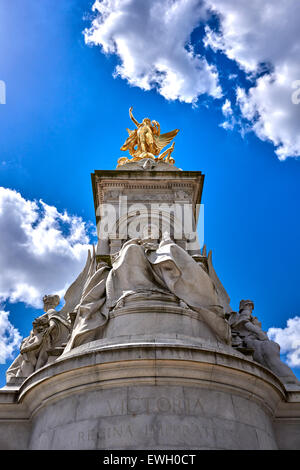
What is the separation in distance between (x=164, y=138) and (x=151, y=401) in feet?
47.1

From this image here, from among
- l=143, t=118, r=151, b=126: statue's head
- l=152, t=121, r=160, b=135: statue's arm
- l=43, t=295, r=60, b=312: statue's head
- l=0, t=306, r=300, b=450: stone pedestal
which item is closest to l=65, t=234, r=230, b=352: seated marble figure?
l=0, t=306, r=300, b=450: stone pedestal

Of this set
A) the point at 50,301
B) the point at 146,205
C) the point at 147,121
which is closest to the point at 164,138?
the point at 147,121

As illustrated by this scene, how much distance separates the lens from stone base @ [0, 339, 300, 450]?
6.88m

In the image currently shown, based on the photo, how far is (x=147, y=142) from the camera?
19.0 metres

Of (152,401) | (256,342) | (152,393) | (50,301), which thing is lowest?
(152,401)

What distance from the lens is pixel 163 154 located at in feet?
61.2

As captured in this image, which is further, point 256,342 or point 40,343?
point 40,343

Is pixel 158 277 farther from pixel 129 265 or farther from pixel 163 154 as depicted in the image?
pixel 163 154

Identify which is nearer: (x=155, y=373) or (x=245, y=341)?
(x=155, y=373)

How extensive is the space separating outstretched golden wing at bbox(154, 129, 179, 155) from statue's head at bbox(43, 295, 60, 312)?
8.79 m

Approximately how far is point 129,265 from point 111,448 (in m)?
4.65

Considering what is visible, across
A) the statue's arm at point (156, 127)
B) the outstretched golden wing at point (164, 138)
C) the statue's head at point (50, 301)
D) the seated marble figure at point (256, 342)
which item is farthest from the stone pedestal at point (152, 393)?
the statue's arm at point (156, 127)

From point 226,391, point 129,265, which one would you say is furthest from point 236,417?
point 129,265

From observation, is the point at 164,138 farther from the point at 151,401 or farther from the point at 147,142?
the point at 151,401
